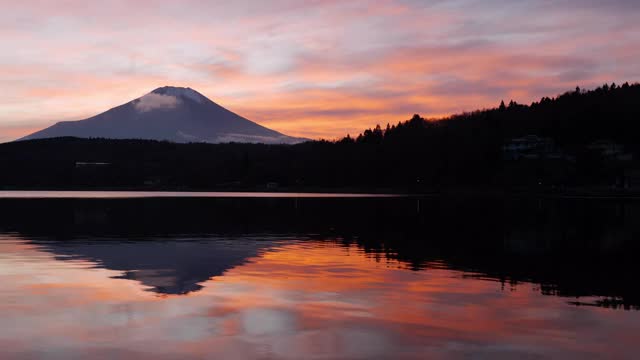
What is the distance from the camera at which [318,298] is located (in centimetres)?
2153

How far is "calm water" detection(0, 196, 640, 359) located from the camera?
1536 cm

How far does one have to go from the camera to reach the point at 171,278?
84.4 feet

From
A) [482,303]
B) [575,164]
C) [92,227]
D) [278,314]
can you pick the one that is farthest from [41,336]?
[575,164]

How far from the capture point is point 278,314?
1886cm

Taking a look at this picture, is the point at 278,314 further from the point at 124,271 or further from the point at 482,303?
the point at 124,271

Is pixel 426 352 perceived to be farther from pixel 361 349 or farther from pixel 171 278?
pixel 171 278

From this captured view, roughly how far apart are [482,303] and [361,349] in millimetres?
6635

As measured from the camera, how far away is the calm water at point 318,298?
1536cm

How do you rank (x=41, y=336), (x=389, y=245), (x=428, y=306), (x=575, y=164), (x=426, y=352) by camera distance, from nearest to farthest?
(x=426, y=352)
(x=41, y=336)
(x=428, y=306)
(x=389, y=245)
(x=575, y=164)

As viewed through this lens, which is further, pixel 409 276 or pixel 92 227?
pixel 92 227

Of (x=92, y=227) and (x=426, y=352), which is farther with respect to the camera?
(x=92, y=227)

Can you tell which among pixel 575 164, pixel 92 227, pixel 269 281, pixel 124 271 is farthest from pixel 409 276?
pixel 575 164

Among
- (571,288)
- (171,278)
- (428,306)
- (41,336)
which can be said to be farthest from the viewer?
(171,278)

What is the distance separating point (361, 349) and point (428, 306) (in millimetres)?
5467
